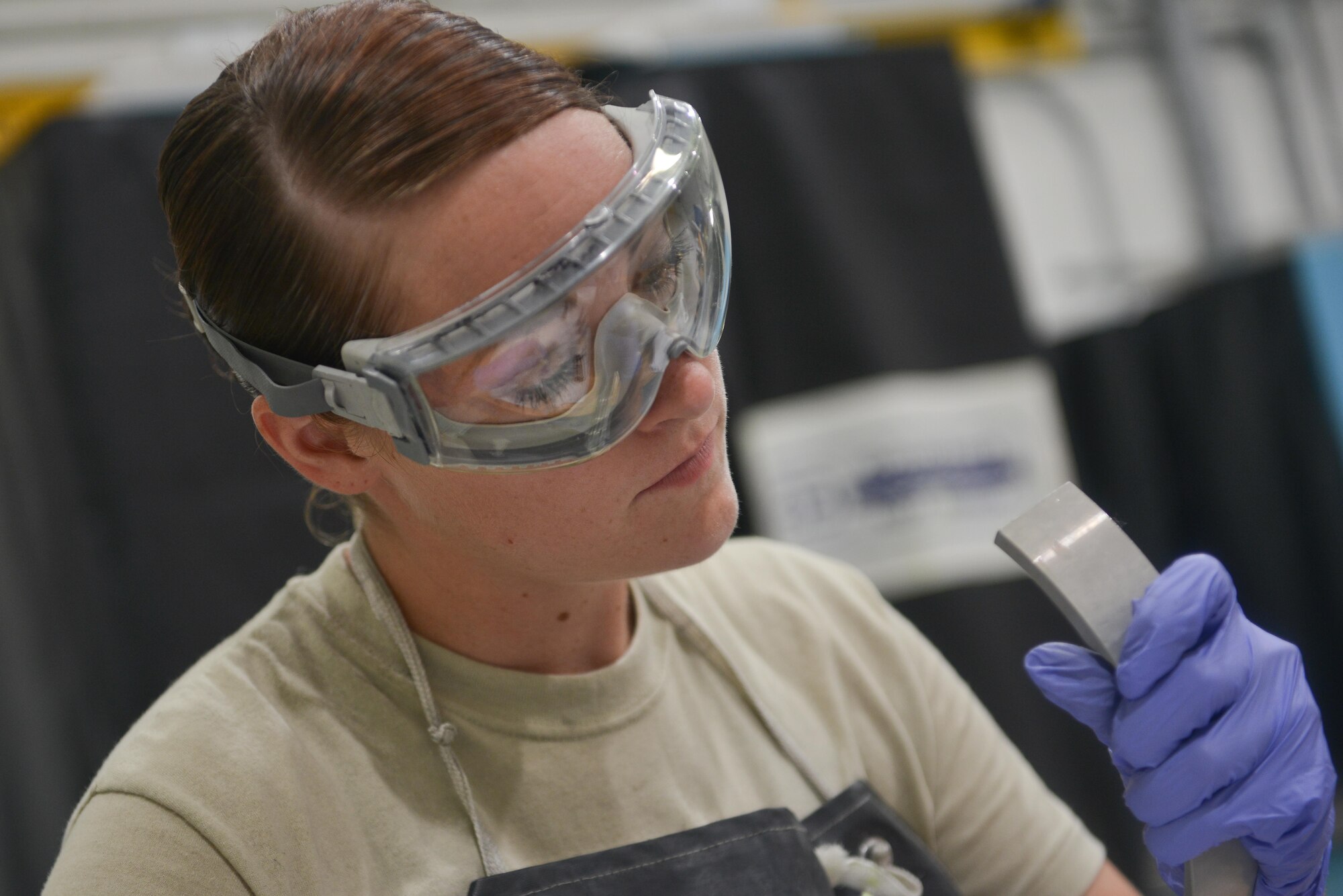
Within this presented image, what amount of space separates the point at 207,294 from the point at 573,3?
77.7 inches

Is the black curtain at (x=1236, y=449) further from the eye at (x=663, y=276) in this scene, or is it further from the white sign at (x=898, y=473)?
the eye at (x=663, y=276)

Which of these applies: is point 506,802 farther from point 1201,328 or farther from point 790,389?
point 1201,328

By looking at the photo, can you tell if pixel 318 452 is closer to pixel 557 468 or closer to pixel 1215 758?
pixel 557 468

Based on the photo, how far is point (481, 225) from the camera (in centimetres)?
82

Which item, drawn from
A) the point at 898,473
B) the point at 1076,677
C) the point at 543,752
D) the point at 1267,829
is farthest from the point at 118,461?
the point at 1267,829

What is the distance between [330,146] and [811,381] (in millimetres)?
1336

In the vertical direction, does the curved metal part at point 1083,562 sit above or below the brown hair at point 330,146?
below

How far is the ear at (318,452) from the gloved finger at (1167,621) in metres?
0.57

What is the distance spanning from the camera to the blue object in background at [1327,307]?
2186 millimetres

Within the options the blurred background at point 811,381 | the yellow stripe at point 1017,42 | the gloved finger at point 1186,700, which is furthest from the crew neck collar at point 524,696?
the yellow stripe at point 1017,42

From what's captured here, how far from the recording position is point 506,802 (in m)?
0.94

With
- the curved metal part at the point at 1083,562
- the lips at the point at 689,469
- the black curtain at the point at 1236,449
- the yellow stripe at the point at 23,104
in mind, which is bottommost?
the black curtain at the point at 1236,449

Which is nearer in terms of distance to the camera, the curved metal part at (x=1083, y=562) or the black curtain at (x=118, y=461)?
the curved metal part at (x=1083, y=562)

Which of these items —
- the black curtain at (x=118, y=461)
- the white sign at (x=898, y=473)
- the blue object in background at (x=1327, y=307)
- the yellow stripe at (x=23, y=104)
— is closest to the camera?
the black curtain at (x=118, y=461)
